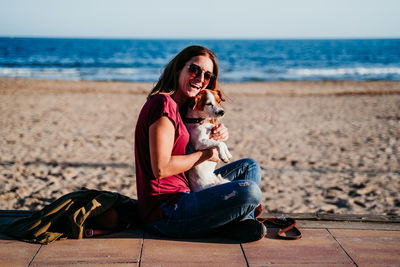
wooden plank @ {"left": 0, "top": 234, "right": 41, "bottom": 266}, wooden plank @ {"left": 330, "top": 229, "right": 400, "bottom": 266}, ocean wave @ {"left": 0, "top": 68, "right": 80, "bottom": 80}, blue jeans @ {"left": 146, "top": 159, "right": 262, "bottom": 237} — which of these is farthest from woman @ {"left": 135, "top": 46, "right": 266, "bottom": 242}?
ocean wave @ {"left": 0, "top": 68, "right": 80, "bottom": 80}

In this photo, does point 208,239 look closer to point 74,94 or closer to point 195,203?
point 195,203

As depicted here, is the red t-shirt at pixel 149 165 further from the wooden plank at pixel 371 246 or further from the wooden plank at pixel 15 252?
the wooden plank at pixel 371 246

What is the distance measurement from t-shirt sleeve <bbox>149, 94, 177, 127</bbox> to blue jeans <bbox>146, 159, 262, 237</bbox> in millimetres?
550

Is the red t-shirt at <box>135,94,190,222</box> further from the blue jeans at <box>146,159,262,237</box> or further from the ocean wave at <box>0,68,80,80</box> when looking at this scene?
the ocean wave at <box>0,68,80,80</box>

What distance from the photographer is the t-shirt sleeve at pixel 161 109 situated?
2574mm

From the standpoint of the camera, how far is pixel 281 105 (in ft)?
41.3

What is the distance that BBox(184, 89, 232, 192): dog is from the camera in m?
2.84

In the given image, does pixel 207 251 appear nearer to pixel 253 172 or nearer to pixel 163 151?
pixel 163 151

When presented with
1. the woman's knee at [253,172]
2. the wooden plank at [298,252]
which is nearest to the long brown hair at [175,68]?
the woman's knee at [253,172]

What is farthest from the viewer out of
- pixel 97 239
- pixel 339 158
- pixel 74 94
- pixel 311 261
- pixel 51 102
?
pixel 74 94

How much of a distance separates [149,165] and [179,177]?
277 millimetres

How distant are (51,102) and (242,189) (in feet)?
35.5

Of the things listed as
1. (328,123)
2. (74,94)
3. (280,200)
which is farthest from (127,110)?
(280,200)

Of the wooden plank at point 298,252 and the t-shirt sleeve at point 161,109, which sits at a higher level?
the t-shirt sleeve at point 161,109
